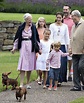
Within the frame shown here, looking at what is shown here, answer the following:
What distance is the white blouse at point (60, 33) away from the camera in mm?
13633

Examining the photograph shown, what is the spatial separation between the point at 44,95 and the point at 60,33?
220 centimetres

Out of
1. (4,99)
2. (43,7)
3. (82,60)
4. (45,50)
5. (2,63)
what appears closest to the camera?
(4,99)

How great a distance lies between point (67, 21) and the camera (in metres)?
14.5

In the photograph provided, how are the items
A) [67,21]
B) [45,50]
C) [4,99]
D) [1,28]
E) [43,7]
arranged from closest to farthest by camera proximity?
[4,99] < [45,50] < [67,21] < [1,28] < [43,7]

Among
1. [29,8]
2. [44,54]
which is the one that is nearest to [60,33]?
[44,54]

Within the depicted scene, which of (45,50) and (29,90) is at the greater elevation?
(45,50)

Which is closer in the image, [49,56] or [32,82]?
[49,56]

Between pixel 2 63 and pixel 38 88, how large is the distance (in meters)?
5.81

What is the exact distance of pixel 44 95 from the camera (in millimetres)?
11969

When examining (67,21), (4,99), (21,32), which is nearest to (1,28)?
(67,21)

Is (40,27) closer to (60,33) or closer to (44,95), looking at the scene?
(60,33)

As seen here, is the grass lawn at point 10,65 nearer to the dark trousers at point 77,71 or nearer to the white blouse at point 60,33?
the white blouse at point 60,33

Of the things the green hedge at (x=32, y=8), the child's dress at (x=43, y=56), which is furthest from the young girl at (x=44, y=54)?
the green hedge at (x=32, y=8)

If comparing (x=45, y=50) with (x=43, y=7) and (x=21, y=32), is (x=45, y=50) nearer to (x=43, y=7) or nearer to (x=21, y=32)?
(x=21, y=32)
